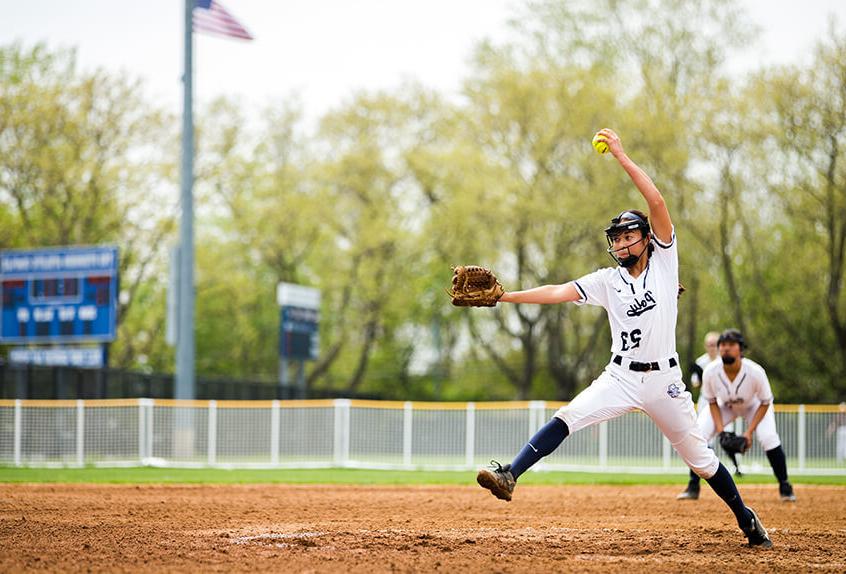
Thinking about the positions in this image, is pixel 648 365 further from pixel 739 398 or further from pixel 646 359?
pixel 739 398

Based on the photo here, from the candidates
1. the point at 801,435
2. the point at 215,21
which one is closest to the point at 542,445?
the point at 801,435

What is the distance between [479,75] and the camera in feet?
131

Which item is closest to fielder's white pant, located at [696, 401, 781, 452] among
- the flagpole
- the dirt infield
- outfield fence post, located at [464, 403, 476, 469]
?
the dirt infield

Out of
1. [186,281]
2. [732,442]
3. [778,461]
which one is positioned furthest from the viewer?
[186,281]

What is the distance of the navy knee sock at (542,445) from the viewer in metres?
7.72

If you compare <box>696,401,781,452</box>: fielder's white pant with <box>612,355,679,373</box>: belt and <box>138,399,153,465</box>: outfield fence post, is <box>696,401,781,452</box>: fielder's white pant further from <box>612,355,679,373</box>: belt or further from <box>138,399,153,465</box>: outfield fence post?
<box>138,399,153,465</box>: outfield fence post

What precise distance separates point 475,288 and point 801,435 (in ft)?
52.4

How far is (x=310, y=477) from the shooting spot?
19281 millimetres

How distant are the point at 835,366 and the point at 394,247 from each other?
57.0 ft

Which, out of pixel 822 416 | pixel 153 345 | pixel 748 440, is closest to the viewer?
pixel 748 440

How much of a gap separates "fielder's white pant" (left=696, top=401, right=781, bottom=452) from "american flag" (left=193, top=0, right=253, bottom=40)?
51.4 ft

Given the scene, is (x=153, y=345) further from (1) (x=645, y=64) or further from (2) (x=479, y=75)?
(1) (x=645, y=64)

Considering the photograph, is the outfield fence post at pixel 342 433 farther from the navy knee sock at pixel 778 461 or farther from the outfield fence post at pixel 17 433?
the navy knee sock at pixel 778 461

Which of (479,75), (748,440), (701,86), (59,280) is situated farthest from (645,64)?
(748,440)
